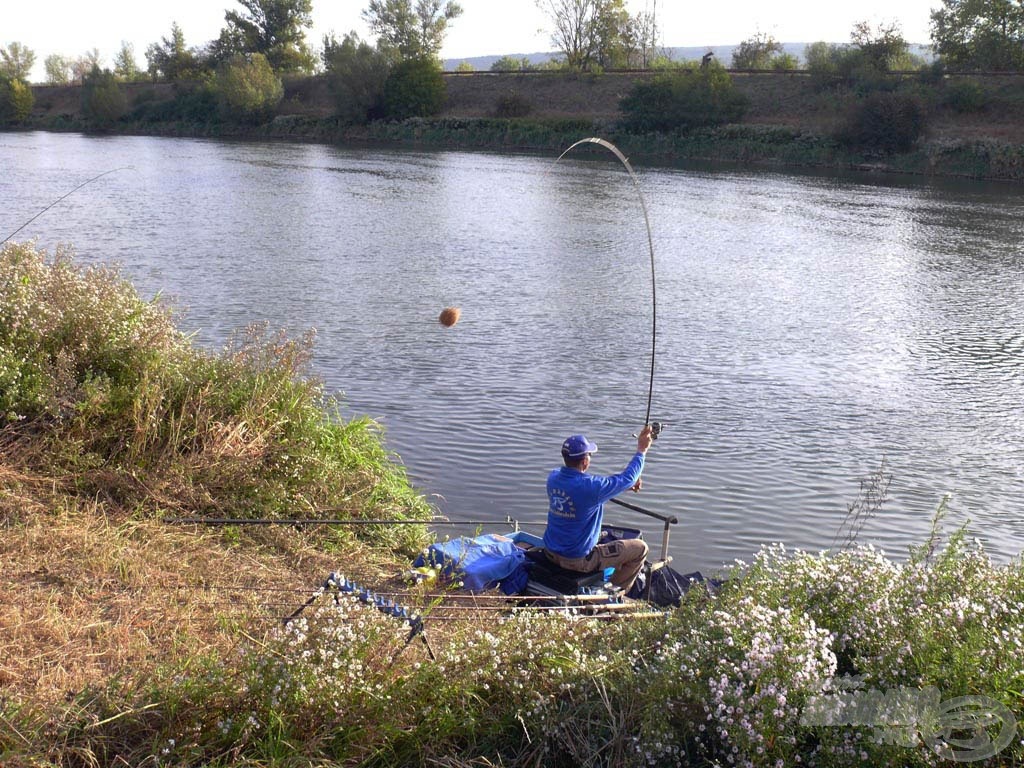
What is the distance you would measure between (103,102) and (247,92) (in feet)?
41.3

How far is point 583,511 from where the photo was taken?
20.6 ft

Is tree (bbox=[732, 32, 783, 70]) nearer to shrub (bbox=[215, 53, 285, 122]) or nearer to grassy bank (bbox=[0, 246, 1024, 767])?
shrub (bbox=[215, 53, 285, 122])

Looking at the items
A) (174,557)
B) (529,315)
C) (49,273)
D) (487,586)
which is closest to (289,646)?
(174,557)

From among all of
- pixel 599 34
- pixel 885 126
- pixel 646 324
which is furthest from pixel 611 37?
pixel 646 324

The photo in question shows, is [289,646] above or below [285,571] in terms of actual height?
above

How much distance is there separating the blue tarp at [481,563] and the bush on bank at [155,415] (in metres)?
0.67

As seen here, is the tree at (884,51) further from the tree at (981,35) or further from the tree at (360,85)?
the tree at (360,85)

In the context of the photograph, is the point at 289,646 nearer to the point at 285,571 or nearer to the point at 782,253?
→ the point at 285,571

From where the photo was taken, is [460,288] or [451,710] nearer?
[451,710]

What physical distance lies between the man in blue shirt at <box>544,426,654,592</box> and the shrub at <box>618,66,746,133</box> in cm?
5108

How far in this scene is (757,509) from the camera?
9258mm

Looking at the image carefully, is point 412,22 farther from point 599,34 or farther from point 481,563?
point 481,563

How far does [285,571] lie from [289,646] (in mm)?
2239

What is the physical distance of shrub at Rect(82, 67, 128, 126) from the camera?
7256cm
